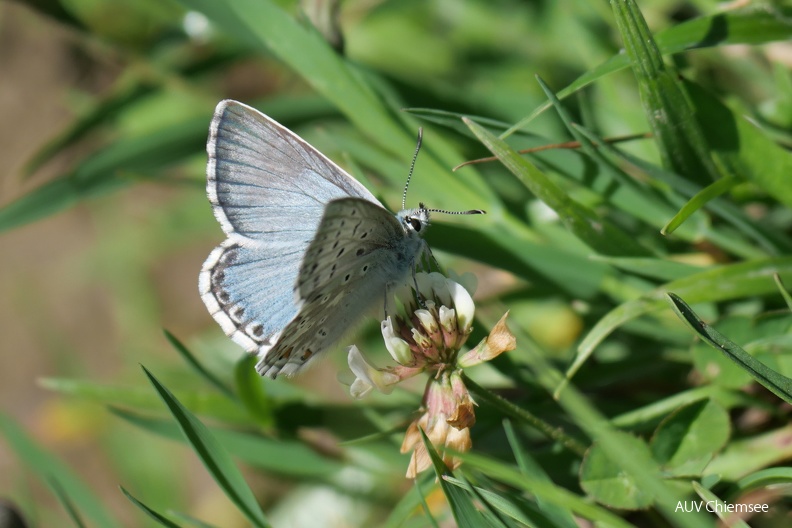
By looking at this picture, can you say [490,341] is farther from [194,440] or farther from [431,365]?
[194,440]

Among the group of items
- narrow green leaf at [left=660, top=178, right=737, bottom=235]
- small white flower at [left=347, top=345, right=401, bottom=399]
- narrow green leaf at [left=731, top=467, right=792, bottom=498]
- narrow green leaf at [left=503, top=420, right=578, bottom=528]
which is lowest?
narrow green leaf at [left=731, top=467, right=792, bottom=498]

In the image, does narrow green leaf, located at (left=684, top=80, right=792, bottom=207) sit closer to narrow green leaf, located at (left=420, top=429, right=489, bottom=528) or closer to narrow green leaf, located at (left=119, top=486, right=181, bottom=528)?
narrow green leaf, located at (left=420, top=429, right=489, bottom=528)

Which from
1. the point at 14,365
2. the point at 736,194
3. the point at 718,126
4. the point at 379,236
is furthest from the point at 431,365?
Result: the point at 14,365

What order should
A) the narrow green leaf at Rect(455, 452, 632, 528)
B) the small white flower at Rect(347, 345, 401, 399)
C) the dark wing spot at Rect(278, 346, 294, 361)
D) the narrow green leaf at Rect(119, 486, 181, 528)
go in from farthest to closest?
1. the dark wing spot at Rect(278, 346, 294, 361)
2. the small white flower at Rect(347, 345, 401, 399)
3. the narrow green leaf at Rect(119, 486, 181, 528)
4. the narrow green leaf at Rect(455, 452, 632, 528)

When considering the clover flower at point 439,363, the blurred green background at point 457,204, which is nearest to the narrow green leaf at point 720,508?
the blurred green background at point 457,204

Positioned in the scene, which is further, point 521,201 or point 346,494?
point 346,494

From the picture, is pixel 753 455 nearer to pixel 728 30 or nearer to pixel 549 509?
pixel 549 509

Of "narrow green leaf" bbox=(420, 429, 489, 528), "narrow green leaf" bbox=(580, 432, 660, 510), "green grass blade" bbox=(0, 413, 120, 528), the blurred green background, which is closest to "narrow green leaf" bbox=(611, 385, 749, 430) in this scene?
the blurred green background

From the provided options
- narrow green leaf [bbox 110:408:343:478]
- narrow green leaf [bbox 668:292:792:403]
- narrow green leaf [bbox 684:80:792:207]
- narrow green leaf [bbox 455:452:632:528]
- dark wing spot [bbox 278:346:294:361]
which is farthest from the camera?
narrow green leaf [bbox 110:408:343:478]

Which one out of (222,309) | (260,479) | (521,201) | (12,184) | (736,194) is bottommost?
(260,479)
